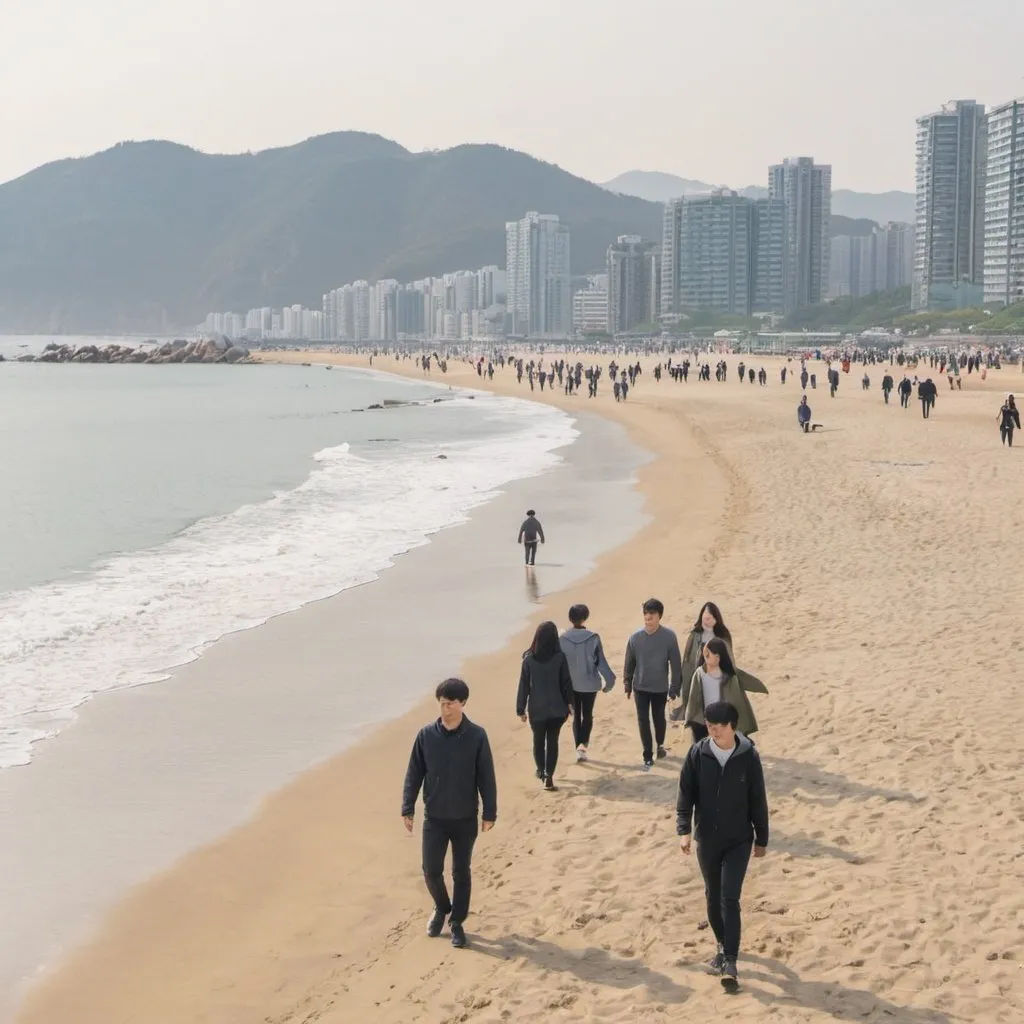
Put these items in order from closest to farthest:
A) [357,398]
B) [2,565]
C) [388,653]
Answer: [388,653], [2,565], [357,398]

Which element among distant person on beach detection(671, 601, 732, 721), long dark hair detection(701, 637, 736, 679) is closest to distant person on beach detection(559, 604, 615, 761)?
distant person on beach detection(671, 601, 732, 721)

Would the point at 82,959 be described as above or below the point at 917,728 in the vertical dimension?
below

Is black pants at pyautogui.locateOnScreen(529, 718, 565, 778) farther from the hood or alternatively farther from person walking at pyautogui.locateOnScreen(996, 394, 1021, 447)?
person walking at pyautogui.locateOnScreen(996, 394, 1021, 447)

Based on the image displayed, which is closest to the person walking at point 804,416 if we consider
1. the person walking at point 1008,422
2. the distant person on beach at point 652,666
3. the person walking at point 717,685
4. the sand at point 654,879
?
the person walking at point 1008,422

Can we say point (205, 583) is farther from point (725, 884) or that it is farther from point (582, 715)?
point (725, 884)

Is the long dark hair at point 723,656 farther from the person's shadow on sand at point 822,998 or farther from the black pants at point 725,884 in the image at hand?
the person's shadow on sand at point 822,998

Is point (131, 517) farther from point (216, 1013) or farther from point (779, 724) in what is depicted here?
point (216, 1013)

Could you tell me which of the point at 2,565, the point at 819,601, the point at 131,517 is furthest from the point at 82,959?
the point at 131,517
